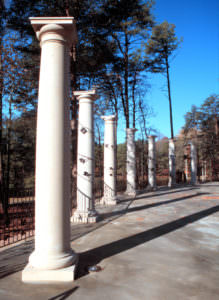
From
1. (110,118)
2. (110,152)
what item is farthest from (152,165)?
(110,118)

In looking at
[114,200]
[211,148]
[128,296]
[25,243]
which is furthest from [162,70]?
[128,296]

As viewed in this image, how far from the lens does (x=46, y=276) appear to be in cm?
398

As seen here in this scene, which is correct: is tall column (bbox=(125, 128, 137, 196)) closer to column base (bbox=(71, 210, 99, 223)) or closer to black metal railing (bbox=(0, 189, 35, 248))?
black metal railing (bbox=(0, 189, 35, 248))

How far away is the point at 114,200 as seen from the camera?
488 inches

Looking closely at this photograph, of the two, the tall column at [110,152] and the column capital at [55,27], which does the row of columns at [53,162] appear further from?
the tall column at [110,152]

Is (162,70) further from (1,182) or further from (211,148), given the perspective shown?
(1,182)

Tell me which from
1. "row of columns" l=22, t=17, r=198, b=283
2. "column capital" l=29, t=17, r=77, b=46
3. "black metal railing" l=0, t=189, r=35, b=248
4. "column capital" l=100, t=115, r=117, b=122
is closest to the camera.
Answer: "row of columns" l=22, t=17, r=198, b=283

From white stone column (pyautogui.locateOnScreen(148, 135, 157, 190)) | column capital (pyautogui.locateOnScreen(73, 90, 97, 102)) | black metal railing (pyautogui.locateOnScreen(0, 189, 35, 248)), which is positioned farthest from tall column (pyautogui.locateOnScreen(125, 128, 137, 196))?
column capital (pyautogui.locateOnScreen(73, 90, 97, 102))

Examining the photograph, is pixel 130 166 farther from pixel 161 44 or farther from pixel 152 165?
pixel 161 44

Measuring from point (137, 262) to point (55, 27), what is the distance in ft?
15.6

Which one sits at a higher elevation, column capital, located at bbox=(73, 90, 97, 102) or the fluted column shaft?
column capital, located at bbox=(73, 90, 97, 102)

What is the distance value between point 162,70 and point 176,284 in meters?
23.5

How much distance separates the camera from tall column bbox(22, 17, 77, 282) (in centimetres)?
410

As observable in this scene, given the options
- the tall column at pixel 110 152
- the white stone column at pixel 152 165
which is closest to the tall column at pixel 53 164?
the tall column at pixel 110 152
